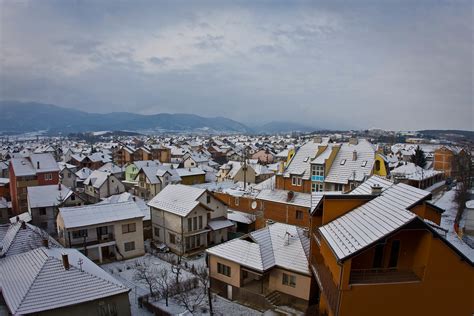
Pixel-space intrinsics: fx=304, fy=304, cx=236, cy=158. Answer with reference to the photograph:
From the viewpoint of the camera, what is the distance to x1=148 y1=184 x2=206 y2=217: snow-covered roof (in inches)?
1259

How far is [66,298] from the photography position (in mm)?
17125

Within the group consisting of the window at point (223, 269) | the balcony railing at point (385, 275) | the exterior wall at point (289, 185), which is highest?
the balcony railing at point (385, 275)

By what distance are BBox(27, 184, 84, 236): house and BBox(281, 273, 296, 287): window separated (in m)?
31.3

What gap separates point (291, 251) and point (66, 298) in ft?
47.3

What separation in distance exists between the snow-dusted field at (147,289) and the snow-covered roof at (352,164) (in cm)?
1749

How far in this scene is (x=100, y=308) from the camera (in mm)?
18125

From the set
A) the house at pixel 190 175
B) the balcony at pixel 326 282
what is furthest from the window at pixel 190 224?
the house at pixel 190 175

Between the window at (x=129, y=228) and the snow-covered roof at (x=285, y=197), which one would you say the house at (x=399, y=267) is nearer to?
the snow-covered roof at (x=285, y=197)

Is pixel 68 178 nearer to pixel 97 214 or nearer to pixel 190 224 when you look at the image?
pixel 97 214

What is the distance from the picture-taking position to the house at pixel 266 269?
2075 cm

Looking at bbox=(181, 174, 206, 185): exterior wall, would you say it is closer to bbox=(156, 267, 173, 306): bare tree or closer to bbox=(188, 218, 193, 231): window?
bbox=(188, 218, 193, 231): window

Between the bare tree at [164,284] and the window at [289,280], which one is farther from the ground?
the window at [289,280]

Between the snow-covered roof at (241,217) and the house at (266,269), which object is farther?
the snow-covered roof at (241,217)

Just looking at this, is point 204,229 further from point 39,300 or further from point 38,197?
point 38,197
